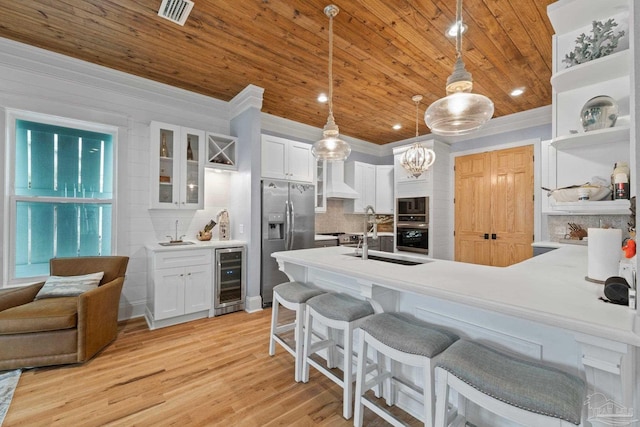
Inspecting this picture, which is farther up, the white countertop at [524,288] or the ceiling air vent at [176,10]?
the ceiling air vent at [176,10]

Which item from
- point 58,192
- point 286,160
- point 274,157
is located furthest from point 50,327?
point 286,160

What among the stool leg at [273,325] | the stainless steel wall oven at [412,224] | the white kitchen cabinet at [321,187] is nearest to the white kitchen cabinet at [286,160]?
the white kitchen cabinet at [321,187]

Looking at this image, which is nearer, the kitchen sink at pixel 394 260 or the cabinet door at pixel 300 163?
the kitchen sink at pixel 394 260

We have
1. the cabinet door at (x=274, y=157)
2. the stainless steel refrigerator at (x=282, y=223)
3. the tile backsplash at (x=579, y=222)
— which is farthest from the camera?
the cabinet door at (x=274, y=157)

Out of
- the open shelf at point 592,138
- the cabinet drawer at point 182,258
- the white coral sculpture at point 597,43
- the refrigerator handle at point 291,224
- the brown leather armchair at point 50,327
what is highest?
the white coral sculpture at point 597,43

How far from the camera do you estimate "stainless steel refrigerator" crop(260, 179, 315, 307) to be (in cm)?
378

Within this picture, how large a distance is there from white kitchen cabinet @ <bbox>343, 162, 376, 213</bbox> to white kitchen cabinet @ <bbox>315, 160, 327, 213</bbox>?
2.54 feet

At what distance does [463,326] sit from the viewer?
Result: 60.1 inches

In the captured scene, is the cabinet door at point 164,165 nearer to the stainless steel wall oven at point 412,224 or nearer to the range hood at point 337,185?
the range hood at point 337,185

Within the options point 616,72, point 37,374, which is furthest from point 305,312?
point 616,72

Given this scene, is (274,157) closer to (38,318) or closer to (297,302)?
(297,302)

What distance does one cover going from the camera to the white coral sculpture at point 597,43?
1657 mm

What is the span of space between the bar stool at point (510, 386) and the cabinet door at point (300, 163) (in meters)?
3.38

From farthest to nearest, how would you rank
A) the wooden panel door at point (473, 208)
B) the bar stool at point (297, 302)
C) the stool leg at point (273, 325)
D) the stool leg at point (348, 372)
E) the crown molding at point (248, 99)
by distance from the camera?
the wooden panel door at point (473, 208) → the crown molding at point (248, 99) → the stool leg at point (273, 325) → the bar stool at point (297, 302) → the stool leg at point (348, 372)
